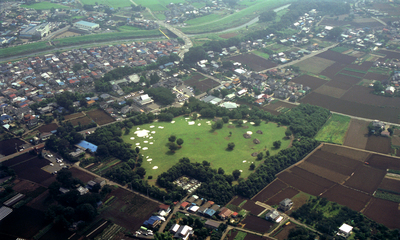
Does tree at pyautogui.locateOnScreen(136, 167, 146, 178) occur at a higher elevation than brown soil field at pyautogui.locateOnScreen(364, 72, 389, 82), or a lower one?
higher

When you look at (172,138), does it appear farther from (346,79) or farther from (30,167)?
(346,79)

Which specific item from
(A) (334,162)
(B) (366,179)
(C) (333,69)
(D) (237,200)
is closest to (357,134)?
(A) (334,162)

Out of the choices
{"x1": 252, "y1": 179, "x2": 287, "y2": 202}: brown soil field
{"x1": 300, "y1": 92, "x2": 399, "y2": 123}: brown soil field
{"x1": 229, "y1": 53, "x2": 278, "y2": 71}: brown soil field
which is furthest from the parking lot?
{"x1": 229, "y1": 53, "x2": 278, "y2": 71}: brown soil field

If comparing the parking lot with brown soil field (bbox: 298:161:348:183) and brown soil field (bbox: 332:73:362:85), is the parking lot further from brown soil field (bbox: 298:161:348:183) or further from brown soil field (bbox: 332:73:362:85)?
brown soil field (bbox: 332:73:362:85)

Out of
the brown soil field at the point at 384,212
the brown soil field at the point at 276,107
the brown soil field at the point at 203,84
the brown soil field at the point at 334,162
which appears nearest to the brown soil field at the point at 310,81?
the brown soil field at the point at 276,107

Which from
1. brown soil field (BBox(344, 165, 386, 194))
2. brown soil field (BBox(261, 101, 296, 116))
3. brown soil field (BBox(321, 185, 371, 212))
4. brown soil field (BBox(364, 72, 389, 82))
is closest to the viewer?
brown soil field (BBox(321, 185, 371, 212))

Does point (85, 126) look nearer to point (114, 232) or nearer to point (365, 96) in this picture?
point (114, 232)

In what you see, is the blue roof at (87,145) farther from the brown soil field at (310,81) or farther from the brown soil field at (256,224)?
the brown soil field at (310,81)

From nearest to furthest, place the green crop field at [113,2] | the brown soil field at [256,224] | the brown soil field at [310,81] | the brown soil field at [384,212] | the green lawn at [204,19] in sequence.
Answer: the brown soil field at [256,224] → the brown soil field at [384,212] → the brown soil field at [310,81] → the green lawn at [204,19] → the green crop field at [113,2]

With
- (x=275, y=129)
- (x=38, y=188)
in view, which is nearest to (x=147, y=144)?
(x=38, y=188)
